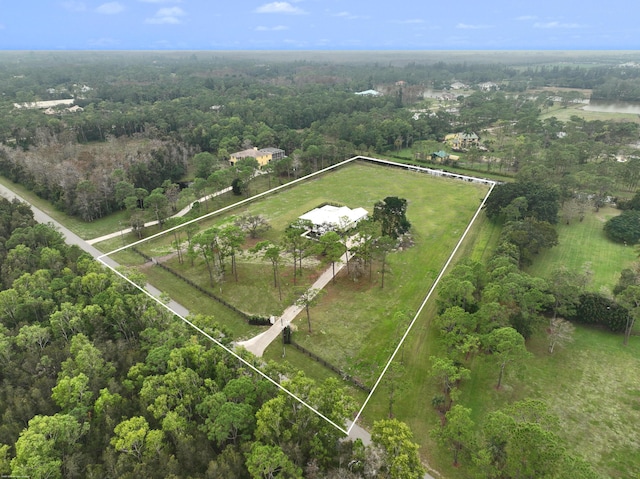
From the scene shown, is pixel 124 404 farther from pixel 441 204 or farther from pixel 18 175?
pixel 18 175

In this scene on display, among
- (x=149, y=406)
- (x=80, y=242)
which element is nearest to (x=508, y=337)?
(x=149, y=406)

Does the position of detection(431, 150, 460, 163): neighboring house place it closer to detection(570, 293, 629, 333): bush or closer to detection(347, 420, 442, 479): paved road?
detection(570, 293, 629, 333): bush

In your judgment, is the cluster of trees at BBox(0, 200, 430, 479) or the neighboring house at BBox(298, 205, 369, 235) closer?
the cluster of trees at BBox(0, 200, 430, 479)

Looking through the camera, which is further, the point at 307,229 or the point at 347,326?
the point at 307,229

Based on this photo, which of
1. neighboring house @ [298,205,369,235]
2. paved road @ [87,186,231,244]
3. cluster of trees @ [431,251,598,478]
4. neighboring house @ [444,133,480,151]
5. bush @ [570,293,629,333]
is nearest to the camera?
cluster of trees @ [431,251,598,478]

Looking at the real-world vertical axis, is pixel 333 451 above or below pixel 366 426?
above

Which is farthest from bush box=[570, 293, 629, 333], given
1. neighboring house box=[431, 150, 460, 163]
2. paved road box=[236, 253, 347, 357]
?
neighboring house box=[431, 150, 460, 163]

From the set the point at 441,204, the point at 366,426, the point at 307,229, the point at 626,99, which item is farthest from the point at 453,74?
the point at 366,426
